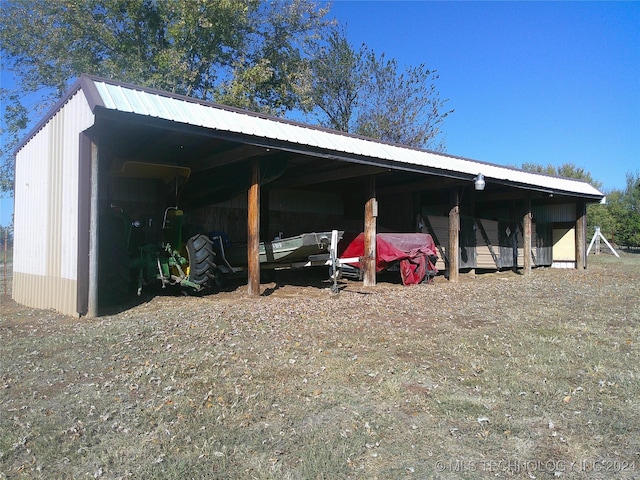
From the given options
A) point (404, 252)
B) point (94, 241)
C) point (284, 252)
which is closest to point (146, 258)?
point (94, 241)

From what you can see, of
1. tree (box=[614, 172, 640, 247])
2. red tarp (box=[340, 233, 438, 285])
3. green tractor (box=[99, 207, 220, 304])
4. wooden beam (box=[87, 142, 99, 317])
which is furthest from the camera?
tree (box=[614, 172, 640, 247])

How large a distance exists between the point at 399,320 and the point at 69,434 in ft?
14.7

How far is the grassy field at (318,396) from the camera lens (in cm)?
287

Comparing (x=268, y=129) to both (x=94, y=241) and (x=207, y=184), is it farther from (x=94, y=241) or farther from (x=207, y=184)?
(x=94, y=241)

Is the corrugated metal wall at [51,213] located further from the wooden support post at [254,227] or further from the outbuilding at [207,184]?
the wooden support post at [254,227]

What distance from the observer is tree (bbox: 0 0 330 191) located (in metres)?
18.8

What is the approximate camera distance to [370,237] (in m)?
10.9

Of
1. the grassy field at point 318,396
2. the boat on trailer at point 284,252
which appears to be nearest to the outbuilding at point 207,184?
the boat on trailer at point 284,252

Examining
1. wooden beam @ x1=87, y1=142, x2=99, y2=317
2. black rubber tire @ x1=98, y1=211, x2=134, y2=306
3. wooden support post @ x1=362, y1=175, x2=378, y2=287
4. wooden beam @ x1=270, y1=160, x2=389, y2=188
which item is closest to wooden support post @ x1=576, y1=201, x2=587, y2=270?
wooden support post @ x1=362, y1=175, x2=378, y2=287

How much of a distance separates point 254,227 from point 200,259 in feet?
3.73

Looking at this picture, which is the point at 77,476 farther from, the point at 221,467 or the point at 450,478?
the point at 450,478

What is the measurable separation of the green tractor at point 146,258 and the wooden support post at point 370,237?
380 cm

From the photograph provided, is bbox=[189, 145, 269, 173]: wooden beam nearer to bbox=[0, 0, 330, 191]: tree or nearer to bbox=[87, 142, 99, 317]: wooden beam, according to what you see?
bbox=[87, 142, 99, 317]: wooden beam

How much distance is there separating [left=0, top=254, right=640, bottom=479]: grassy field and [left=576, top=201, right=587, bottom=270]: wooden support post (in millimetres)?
11519
